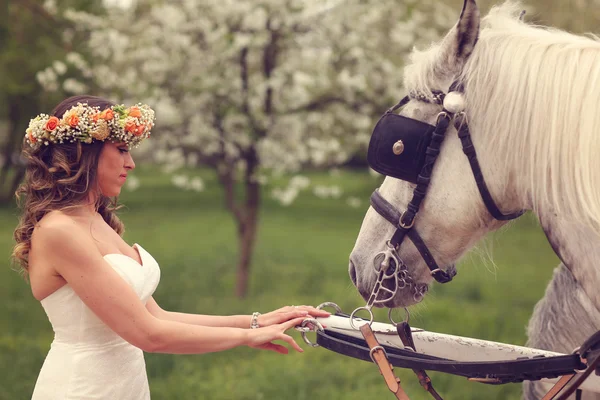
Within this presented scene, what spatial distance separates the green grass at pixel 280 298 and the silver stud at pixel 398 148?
49cm

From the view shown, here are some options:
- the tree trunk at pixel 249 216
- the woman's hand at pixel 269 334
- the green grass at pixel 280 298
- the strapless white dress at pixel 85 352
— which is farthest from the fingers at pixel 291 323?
the tree trunk at pixel 249 216

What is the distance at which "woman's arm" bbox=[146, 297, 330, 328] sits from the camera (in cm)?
229

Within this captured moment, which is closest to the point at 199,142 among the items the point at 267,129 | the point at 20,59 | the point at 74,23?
the point at 267,129

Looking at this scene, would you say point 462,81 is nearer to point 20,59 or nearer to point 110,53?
point 110,53

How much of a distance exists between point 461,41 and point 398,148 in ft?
1.18

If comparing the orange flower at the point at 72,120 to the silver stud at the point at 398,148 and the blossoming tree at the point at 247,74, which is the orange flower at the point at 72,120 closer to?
the silver stud at the point at 398,148

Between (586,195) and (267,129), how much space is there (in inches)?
226

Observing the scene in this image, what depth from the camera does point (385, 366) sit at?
2014 millimetres

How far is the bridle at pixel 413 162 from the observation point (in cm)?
189

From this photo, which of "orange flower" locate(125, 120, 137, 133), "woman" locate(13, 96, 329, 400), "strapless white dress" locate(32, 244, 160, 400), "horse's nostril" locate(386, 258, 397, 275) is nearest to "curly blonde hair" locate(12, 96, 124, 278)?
"woman" locate(13, 96, 329, 400)

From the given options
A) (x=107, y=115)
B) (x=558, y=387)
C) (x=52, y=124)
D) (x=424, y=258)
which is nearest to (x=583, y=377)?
(x=558, y=387)

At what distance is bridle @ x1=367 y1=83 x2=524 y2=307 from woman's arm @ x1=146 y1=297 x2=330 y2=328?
→ 0.31 m

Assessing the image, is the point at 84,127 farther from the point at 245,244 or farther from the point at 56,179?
the point at 245,244

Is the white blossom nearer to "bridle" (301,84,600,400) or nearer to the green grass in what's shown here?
the green grass
